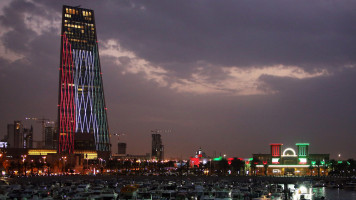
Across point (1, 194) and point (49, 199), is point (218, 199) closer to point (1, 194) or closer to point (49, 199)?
point (49, 199)

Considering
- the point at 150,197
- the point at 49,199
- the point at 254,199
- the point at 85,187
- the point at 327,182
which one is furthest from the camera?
the point at 327,182

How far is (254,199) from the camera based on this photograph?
108000 millimetres

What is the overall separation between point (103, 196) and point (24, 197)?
15.2 m

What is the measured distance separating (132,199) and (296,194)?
5794cm

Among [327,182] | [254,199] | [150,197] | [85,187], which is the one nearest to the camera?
[150,197]

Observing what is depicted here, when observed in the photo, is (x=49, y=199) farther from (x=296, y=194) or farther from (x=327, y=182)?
(x=327, y=182)

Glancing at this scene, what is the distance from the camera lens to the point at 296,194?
445ft

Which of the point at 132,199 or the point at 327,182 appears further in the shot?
the point at 327,182

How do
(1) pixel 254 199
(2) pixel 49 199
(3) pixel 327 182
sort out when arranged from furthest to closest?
(3) pixel 327 182
(1) pixel 254 199
(2) pixel 49 199

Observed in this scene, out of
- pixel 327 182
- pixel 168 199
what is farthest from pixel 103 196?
pixel 327 182

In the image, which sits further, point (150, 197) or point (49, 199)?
point (150, 197)

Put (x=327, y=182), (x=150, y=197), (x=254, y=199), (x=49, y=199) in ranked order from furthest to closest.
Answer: (x=327, y=182) → (x=254, y=199) → (x=150, y=197) → (x=49, y=199)

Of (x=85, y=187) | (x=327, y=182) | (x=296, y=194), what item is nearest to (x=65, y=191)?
(x=85, y=187)

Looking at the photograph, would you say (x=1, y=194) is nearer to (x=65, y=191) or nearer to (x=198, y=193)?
(x=65, y=191)
